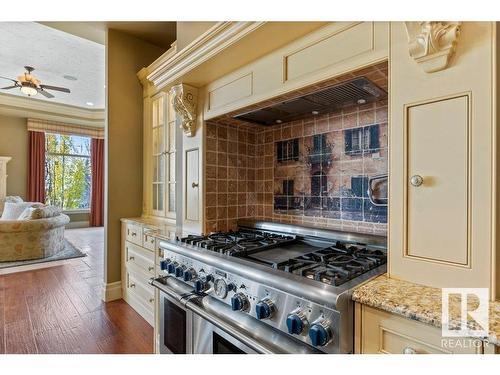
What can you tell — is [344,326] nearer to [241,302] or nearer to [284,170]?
[241,302]

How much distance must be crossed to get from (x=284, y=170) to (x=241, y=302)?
43.2 inches

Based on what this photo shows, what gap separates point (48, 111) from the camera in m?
6.44

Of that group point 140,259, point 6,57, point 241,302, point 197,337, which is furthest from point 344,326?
point 6,57

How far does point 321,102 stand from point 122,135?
2.35 metres

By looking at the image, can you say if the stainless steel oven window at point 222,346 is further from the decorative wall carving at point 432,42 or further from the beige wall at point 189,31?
the beige wall at point 189,31

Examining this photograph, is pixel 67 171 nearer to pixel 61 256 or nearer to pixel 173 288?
pixel 61 256

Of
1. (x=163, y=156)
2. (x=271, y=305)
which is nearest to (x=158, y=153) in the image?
(x=163, y=156)

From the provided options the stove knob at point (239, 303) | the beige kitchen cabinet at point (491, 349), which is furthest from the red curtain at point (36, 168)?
the beige kitchen cabinet at point (491, 349)

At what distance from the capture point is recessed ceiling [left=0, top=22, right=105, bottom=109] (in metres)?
3.32

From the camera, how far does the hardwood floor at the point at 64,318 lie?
2082mm

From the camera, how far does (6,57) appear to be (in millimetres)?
3969

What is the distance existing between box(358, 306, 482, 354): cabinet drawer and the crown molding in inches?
234

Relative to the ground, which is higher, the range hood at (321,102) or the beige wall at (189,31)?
the beige wall at (189,31)

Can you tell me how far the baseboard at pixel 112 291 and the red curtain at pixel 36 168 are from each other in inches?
218
